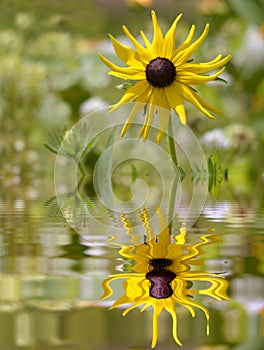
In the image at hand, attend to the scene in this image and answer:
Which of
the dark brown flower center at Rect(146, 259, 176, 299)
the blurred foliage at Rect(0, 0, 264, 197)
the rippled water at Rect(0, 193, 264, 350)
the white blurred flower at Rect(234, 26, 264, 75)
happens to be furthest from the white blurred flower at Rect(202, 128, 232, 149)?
the dark brown flower center at Rect(146, 259, 176, 299)

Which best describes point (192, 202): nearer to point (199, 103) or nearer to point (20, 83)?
point (199, 103)

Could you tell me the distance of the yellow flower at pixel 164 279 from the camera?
10.7 inches

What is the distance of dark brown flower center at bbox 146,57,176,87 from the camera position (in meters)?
0.70

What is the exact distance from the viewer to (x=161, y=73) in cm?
70

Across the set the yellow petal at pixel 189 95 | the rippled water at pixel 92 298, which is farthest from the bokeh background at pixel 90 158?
the yellow petal at pixel 189 95

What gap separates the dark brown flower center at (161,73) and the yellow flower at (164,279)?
28 cm

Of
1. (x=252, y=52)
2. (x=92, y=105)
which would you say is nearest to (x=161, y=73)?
(x=92, y=105)

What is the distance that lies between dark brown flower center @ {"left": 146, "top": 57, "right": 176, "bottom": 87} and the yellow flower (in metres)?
0.28

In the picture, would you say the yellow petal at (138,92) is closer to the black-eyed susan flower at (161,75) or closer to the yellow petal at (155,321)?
the black-eyed susan flower at (161,75)

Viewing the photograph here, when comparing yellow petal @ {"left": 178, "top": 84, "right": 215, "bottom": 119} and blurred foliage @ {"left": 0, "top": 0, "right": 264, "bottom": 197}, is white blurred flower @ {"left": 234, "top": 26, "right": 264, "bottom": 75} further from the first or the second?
yellow petal @ {"left": 178, "top": 84, "right": 215, "bottom": 119}

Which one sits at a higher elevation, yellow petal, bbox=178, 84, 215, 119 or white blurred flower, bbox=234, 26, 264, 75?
white blurred flower, bbox=234, 26, 264, 75

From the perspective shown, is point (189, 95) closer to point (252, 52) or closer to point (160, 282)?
point (160, 282)

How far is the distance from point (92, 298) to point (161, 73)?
1.51 feet

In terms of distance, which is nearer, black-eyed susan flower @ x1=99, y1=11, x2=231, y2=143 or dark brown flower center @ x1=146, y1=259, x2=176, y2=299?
dark brown flower center @ x1=146, y1=259, x2=176, y2=299
